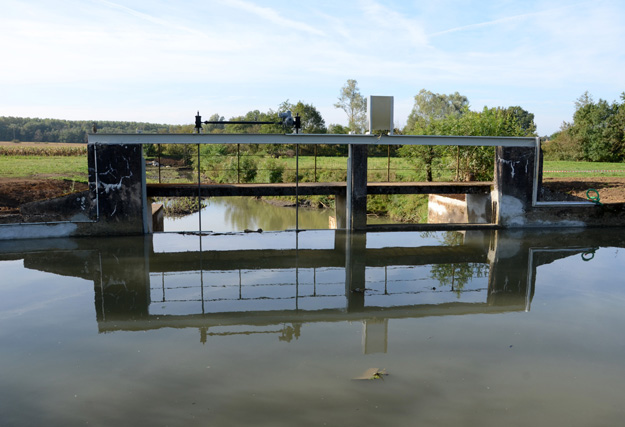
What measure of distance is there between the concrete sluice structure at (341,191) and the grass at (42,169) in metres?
15.3

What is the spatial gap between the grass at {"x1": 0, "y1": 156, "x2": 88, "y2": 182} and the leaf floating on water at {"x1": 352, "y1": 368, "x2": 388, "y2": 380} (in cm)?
2755

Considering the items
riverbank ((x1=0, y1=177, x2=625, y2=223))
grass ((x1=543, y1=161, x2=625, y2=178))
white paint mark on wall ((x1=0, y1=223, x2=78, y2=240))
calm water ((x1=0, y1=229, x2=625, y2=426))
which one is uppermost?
grass ((x1=543, y1=161, x2=625, y2=178))

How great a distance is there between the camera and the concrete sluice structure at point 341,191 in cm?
1650

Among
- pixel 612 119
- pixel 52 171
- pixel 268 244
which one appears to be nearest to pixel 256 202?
pixel 52 171

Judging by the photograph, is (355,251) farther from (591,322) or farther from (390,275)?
(591,322)

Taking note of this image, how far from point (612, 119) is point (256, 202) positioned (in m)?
33.8

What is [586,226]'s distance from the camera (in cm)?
1877

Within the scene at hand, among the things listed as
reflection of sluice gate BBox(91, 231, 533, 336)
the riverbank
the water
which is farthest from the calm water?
the water

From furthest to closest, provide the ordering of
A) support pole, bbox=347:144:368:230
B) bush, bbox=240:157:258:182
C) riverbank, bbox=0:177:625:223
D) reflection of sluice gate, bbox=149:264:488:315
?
1. bush, bbox=240:157:258:182
2. riverbank, bbox=0:177:625:223
3. support pole, bbox=347:144:368:230
4. reflection of sluice gate, bbox=149:264:488:315

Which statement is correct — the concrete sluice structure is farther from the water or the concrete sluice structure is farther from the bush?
the bush

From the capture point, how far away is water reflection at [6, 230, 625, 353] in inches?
376

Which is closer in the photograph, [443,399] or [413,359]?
[443,399]

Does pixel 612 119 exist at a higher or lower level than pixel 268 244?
higher

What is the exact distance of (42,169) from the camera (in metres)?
37.2
